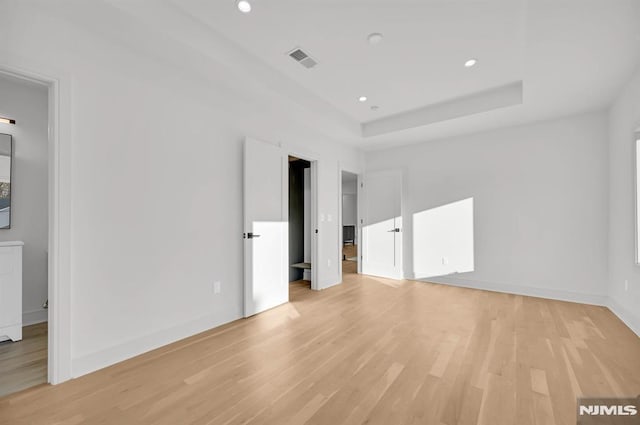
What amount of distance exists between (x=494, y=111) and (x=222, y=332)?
4.39 meters

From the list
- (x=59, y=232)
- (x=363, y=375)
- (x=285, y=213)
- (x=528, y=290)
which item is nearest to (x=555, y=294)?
(x=528, y=290)

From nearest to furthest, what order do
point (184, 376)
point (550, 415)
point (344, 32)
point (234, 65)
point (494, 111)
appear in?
1. point (550, 415)
2. point (184, 376)
3. point (344, 32)
4. point (234, 65)
5. point (494, 111)

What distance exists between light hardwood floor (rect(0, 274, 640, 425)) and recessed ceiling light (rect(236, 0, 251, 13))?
2.86 metres

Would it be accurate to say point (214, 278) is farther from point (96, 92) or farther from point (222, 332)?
point (96, 92)

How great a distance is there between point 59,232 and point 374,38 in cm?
299

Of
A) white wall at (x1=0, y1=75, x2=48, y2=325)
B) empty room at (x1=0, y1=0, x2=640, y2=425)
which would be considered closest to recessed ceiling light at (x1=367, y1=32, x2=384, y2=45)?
empty room at (x1=0, y1=0, x2=640, y2=425)

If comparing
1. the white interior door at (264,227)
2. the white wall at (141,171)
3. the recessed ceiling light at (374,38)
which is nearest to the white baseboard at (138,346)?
the white wall at (141,171)

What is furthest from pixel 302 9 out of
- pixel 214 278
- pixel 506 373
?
pixel 506 373

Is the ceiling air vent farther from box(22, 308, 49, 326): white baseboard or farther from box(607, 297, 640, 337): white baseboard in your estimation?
box(607, 297, 640, 337): white baseboard

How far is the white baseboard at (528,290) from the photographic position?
12.3 ft

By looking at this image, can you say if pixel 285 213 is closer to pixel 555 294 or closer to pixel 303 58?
pixel 303 58

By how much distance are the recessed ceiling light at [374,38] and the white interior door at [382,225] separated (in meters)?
3.14

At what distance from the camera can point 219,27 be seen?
2363 mm

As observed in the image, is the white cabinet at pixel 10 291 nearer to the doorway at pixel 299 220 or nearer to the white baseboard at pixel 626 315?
the doorway at pixel 299 220
